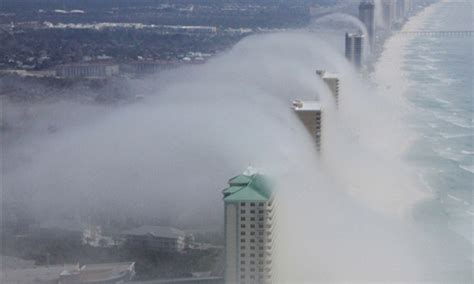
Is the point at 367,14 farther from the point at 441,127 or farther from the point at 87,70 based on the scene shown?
the point at 87,70

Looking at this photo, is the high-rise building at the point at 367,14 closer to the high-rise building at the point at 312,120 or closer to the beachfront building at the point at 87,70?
the beachfront building at the point at 87,70

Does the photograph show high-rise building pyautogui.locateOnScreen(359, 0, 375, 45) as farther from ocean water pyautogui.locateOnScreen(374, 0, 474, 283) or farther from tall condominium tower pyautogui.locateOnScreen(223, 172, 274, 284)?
tall condominium tower pyautogui.locateOnScreen(223, 172, 274, 284)

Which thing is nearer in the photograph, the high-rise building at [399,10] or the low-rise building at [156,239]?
the low-rise building at [156,239]

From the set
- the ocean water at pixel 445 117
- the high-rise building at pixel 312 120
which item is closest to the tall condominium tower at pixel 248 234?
the ocean water at pixel 445 117

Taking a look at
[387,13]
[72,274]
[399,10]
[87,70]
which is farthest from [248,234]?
[399,10]

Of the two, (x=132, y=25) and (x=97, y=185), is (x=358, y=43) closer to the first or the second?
(x=132, y=25)

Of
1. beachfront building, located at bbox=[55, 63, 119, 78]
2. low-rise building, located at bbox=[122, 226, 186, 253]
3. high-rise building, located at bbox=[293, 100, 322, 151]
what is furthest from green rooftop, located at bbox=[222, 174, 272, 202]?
beachfront building, located at bbox=[55, 63, 119, 78]

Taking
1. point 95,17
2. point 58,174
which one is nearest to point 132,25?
point 95,17

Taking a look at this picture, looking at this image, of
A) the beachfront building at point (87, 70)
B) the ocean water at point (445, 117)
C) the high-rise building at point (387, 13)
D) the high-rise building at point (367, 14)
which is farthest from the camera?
the high-rise building at point (387, 13)
